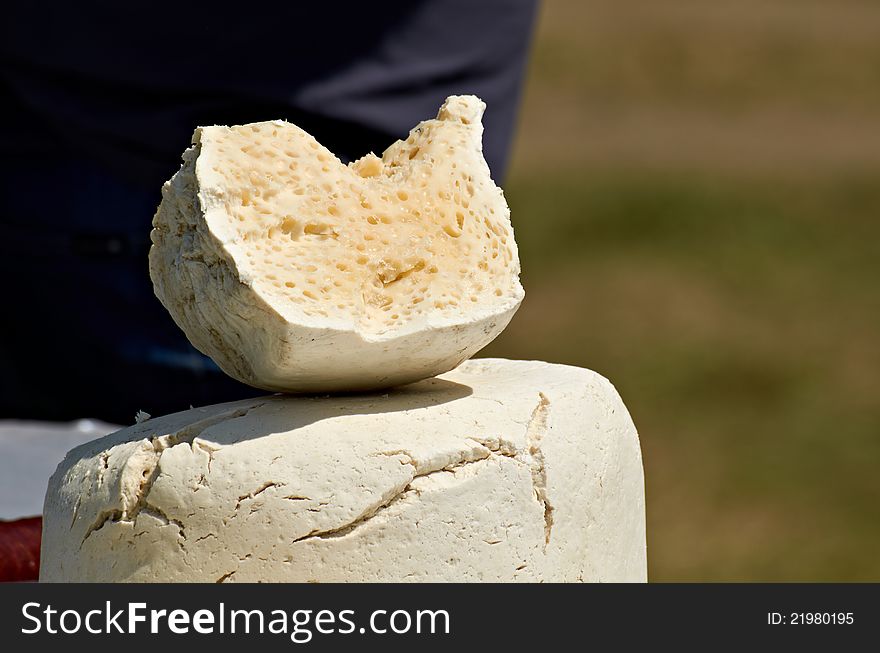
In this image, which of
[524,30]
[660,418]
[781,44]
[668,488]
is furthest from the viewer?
[781,44]

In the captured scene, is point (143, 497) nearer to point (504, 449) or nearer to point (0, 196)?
point (504, 449)

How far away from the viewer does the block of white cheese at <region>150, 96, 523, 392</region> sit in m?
1.31

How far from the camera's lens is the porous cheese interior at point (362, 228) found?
1.33 meters

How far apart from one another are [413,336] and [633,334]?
5802 millimetres

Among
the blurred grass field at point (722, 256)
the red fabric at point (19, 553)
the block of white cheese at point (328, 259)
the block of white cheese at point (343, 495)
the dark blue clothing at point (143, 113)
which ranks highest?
the blurred grass field at point (722, 256)

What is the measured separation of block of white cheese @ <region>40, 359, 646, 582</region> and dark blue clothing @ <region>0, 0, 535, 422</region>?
1.13m

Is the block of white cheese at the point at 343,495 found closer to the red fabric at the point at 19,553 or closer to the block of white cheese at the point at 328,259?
the block of white cheese at the point at 328,259

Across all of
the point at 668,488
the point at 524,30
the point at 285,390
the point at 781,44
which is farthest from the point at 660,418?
the point at 781,44

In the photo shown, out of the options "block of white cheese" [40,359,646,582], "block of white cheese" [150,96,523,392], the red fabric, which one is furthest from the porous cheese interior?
the red fabric

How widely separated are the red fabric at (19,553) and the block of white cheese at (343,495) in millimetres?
233

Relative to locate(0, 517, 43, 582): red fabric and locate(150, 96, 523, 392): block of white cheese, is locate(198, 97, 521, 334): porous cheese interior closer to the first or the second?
locate(150, 96, 523, 392): block of white cheese

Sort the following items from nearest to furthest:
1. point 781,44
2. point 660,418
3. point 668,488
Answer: point 668,488 < point 660,418 < point 781,44

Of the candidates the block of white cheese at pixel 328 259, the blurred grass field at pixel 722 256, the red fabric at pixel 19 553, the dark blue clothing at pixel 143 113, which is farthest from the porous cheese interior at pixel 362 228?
the blurred grass field at pixel 722 256
